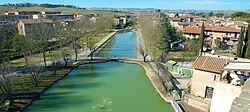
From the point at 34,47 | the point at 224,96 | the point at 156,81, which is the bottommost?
the point at 156,81

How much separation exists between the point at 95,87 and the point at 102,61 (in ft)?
35.2

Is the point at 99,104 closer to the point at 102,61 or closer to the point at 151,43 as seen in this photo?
the point at 102,61

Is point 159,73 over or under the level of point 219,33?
under

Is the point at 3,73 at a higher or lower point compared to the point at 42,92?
higher

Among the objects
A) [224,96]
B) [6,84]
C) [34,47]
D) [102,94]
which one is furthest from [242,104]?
[34,47]

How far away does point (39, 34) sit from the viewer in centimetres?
3569

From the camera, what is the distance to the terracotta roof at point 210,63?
18.2 meters

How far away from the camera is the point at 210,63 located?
Result: 18719mm

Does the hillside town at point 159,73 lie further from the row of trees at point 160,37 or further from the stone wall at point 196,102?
the row of trees at point 160,37

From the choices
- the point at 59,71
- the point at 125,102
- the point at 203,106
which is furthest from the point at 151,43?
the point at 203,106

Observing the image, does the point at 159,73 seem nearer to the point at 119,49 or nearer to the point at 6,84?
the point at 6,84

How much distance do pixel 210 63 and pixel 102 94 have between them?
956 centimetres

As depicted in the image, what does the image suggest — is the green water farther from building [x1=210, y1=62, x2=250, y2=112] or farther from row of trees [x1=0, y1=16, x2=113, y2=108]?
building [x1=210, y1=62, x2=250, y2=112]

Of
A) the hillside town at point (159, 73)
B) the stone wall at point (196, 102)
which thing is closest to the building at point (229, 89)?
the hillside town at point (159, 73)
